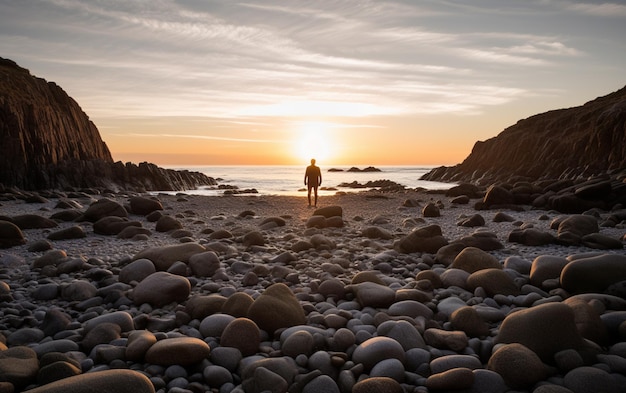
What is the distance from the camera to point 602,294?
189 inches

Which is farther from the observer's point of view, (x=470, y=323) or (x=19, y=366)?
(x=470, y=323)

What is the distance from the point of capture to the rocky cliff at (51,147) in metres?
28.2

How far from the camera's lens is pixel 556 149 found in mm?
40281

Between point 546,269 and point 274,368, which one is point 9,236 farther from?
point 546,269

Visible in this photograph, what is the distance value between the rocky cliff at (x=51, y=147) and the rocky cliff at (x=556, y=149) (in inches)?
1406

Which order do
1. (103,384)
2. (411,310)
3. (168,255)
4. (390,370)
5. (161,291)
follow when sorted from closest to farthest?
(103,384) → (390,370) → (411,310) → (161,291) → (168,255)

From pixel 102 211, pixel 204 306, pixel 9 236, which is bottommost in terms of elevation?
pixel 204 306

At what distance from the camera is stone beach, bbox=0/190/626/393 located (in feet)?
11.0

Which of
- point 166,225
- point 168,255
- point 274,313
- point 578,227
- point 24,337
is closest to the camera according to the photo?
point 24,337

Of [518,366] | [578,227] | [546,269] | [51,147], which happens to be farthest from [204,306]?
[51,147]

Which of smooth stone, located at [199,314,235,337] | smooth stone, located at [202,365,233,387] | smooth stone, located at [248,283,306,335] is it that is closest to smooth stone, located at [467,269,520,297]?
smooth stone, located at [248,283,306,335]

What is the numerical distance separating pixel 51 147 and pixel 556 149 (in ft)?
158

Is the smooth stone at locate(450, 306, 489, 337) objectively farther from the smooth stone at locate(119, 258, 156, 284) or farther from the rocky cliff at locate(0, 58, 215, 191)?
the rocky cliff at locate(0, 58, 215, 191)

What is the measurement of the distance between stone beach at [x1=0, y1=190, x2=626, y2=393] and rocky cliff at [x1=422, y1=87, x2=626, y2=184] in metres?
27.2
